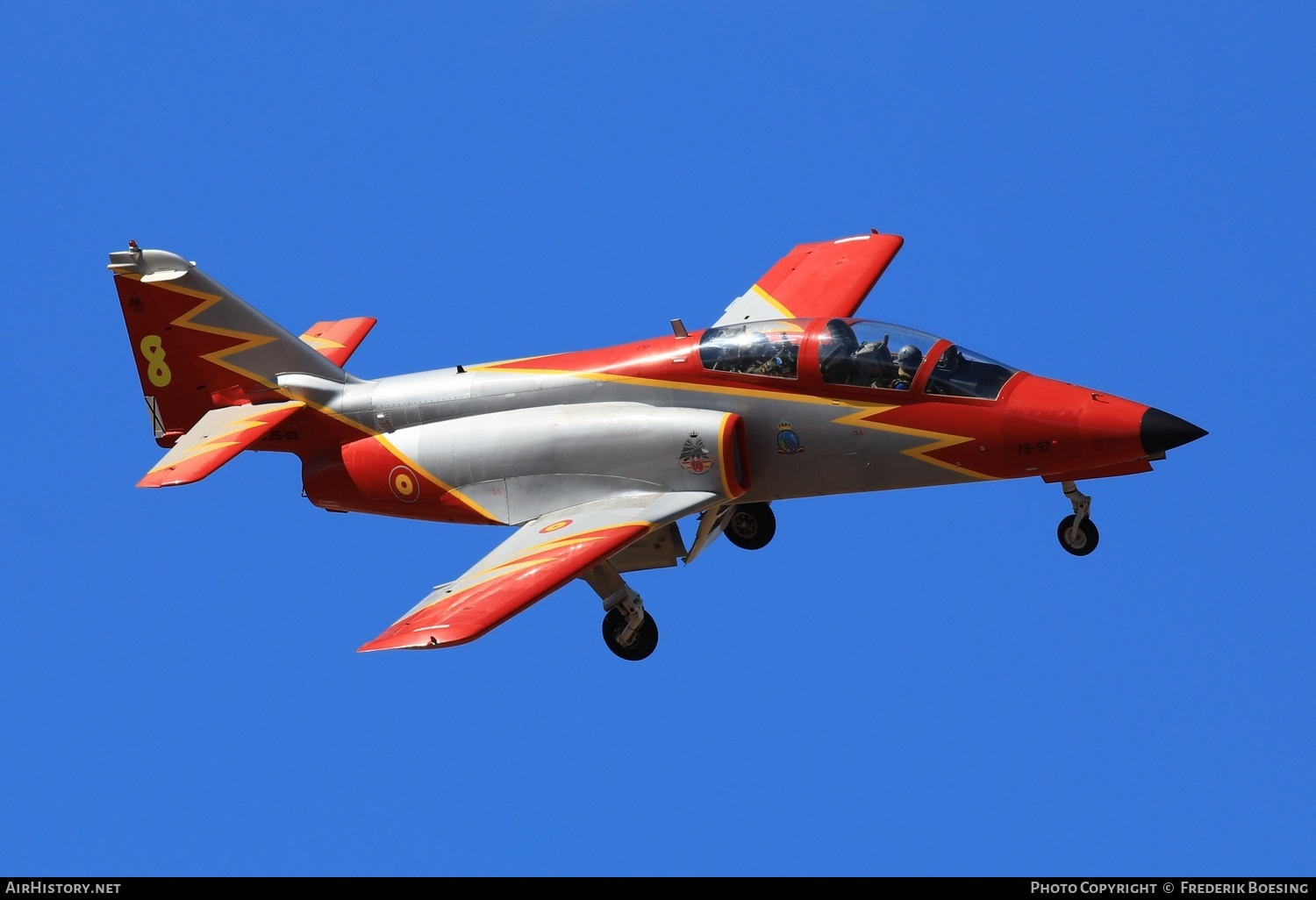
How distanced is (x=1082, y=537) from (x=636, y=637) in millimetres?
4375

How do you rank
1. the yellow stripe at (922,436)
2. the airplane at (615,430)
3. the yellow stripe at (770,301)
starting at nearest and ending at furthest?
the airplane at (615,430), the yellow stripe at (922,436), the yellow stripe at (770,301)

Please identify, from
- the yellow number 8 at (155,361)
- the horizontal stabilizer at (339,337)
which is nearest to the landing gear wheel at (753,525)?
the horizontal stabilizer at (339,337)

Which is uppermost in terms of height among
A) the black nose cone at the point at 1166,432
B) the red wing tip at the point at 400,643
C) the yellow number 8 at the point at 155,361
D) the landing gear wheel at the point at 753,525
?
the yellow number 8 at the point at 155,361

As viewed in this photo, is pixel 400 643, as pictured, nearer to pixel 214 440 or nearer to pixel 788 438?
pixel 788 438

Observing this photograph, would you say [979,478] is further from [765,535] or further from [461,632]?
[461,632]

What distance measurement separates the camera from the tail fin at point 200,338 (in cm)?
1855

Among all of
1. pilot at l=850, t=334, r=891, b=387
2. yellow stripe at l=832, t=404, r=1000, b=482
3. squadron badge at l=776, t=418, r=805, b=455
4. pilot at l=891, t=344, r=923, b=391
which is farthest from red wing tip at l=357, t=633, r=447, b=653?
pilot at l=891, t=344, r=923, b=391

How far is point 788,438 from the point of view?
1664cm

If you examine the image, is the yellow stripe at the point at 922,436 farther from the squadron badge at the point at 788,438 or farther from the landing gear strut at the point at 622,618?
the landing gear strut at the point at 622,618

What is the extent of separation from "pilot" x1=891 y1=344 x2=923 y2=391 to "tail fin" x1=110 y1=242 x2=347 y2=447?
6.00 meters

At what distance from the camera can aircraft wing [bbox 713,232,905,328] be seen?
19.2 m

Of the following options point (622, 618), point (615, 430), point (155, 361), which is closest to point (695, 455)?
point (615, 430)

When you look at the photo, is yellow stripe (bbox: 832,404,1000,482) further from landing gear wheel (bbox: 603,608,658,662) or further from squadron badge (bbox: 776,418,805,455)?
landing gear wheel (bbox: 603,608,658,662)

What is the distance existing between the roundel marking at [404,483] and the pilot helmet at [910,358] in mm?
4972
